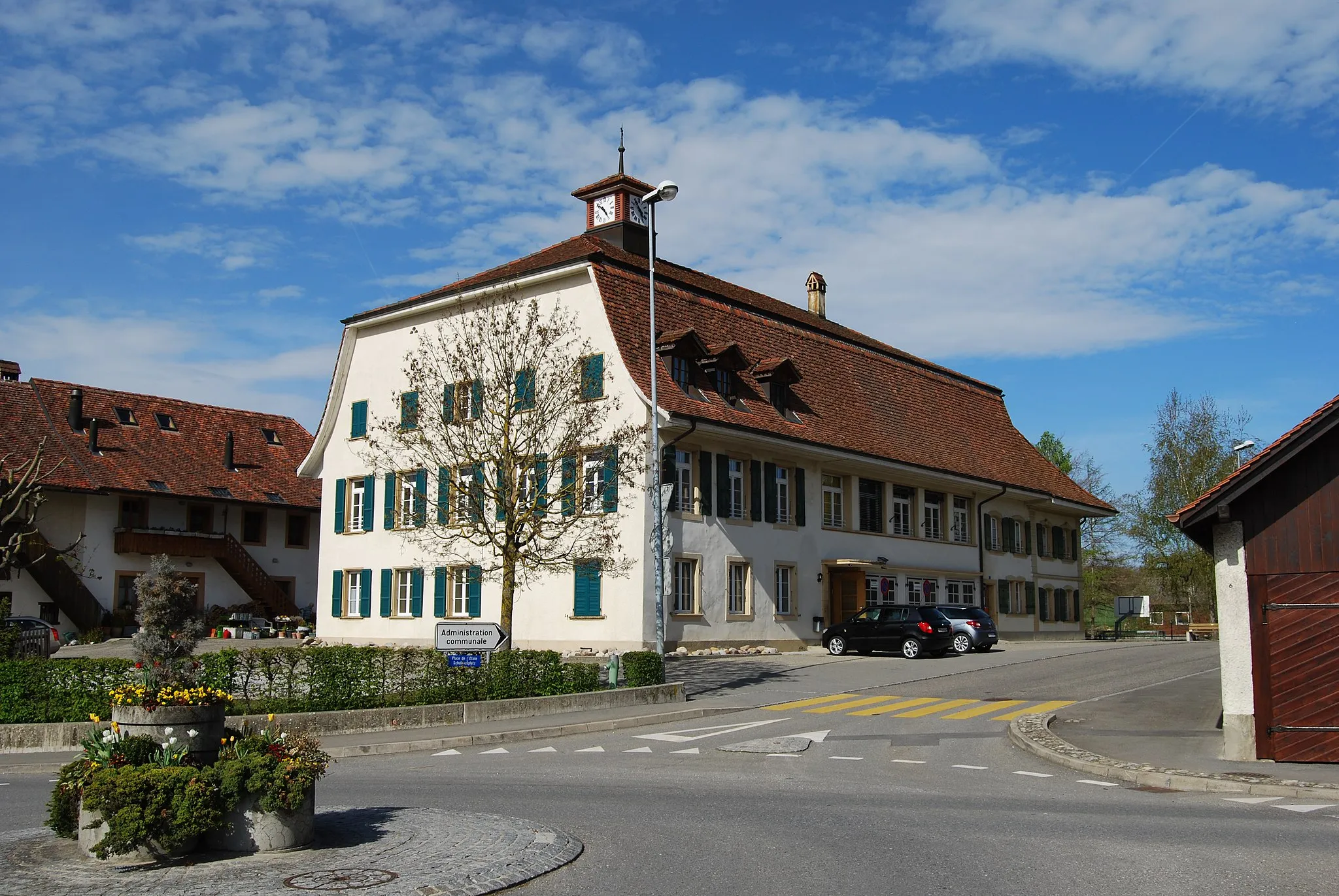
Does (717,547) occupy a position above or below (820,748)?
above

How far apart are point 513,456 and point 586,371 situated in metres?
3.44

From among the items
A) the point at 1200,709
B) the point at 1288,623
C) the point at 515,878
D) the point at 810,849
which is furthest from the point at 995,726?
the point at 515,878

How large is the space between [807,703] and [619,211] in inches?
815

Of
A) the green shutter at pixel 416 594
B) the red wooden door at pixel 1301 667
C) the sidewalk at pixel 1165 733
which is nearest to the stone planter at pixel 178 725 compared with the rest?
the sidewalk at pixel 1165 733

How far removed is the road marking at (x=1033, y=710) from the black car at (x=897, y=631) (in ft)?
33.0

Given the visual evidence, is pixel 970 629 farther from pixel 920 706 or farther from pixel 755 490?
pixel 920 706

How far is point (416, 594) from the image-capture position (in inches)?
1410

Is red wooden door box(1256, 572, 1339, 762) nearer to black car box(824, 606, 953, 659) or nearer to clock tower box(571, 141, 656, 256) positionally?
black car box(824, 606, 953, 659)

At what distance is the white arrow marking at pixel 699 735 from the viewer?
56.4 ft

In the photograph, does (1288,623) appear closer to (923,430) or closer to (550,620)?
(550,620)

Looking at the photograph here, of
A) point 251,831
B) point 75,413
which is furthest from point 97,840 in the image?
point 75,413

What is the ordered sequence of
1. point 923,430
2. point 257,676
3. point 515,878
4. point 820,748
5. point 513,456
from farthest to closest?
point 923,430 < point 513,456 < point 257,676 < point 820,748 < point 515,878

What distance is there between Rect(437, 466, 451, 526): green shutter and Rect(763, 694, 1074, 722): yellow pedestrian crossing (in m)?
8.60

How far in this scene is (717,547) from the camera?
32469 mm
